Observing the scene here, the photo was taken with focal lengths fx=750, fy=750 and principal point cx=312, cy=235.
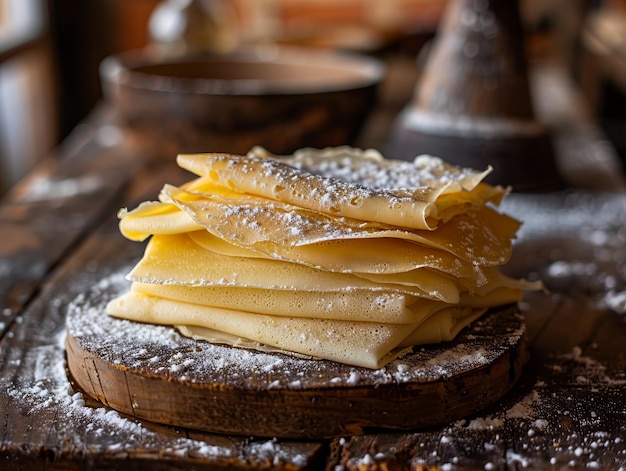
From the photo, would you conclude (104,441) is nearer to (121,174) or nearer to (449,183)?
(449,183)

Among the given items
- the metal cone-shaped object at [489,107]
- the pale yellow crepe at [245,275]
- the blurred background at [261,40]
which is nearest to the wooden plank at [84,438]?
the pale yellow crepe at [245,275]

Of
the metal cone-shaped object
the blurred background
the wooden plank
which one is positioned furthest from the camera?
the blurred background

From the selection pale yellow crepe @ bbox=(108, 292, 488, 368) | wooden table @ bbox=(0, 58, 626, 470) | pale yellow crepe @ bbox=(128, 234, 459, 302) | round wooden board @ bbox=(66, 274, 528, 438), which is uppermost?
pale yellow crepe @ bbox=(128, 234, 459, 302)

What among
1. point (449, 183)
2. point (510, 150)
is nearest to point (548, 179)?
point (510, 150)

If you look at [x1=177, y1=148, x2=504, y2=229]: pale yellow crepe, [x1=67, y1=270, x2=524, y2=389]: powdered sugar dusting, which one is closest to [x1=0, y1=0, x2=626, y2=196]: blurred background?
[x1=177, y1=148, x2=504, y2=229]: pale yellow crepe

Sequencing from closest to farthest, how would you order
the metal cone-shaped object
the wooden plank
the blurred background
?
the wooden plank, the metal cone-shaped object, the blurred background

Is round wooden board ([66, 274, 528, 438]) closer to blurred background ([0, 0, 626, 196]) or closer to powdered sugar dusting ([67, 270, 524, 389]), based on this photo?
powdered sugar dusting ([67, 270, 524, 389])

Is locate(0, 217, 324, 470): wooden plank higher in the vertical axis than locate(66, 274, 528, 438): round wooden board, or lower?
lower

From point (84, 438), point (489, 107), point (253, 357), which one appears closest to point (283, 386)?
point (253, 357)

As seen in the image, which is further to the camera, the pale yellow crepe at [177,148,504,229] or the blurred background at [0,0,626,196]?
the blurred background at [0,0,626,196]
